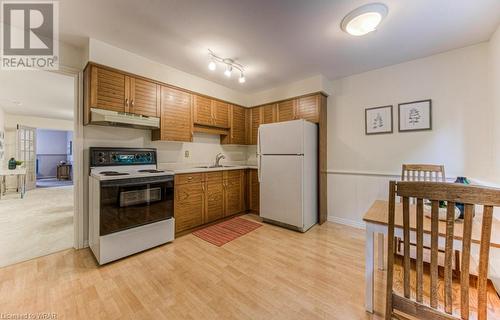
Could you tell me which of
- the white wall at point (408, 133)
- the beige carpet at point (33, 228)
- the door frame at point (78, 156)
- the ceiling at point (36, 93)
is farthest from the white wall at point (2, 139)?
the white wall at point (408, 133)

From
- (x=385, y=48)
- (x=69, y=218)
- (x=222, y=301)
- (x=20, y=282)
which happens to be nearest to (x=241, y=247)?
(x=222, y=301)

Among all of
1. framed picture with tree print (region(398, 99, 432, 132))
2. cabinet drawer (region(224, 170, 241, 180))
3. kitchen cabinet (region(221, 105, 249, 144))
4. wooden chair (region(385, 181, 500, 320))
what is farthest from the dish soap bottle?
framed picture with tree print (region(398, 99, 432, 132))

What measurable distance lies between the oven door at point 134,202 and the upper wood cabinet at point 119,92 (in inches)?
36.0

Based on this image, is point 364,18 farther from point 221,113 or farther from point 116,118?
point 116,118

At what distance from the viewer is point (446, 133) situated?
98.4 inches

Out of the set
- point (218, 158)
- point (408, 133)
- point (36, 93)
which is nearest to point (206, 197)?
point (218, 158)

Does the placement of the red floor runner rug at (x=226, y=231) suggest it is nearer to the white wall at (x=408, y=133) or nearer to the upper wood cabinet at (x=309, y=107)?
the white wall at (x=408, y=133)

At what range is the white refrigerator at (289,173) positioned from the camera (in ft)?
9.56

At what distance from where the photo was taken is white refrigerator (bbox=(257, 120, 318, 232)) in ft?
9.56

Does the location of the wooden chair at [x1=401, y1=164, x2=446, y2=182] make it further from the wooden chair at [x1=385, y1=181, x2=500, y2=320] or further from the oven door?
the oven door

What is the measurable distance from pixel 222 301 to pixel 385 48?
127 inches

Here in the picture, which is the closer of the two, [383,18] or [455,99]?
[383,18]

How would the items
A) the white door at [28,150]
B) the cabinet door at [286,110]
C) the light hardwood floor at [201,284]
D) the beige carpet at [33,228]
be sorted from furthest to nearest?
1. the white door at [28,150]
2. the cabinet door at [286,110]
3. the beige carpet at [33,228]
4. the light hardwood floor at [201,284]

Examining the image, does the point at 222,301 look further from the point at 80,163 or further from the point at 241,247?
the point at 80,163
